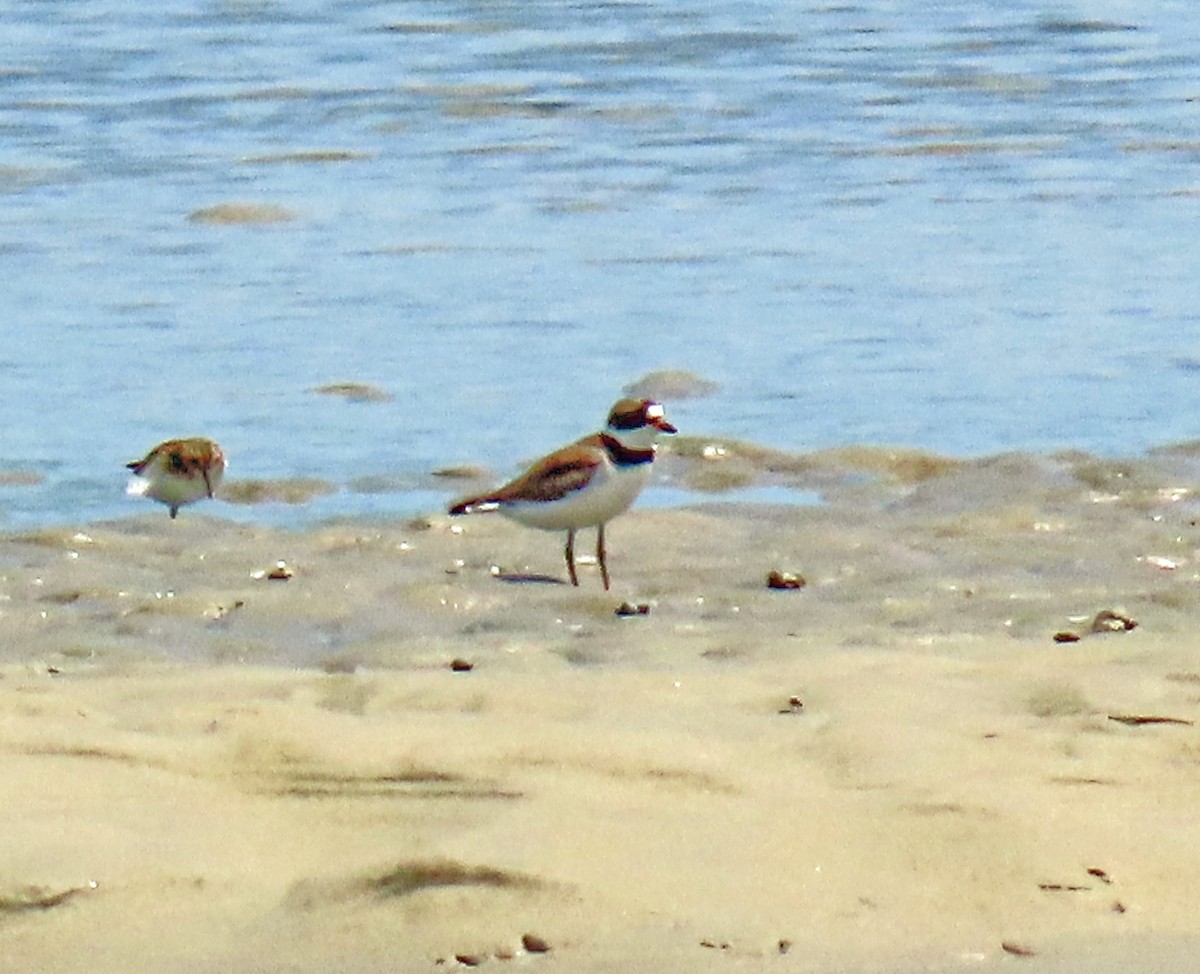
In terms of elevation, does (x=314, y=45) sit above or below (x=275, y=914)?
below

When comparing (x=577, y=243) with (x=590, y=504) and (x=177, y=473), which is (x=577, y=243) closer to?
(x=177, y=473)

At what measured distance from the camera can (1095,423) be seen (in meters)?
10.7

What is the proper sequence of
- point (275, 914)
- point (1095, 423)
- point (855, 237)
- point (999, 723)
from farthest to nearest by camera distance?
point (855, 237) < point (1095, 423) < point (999, 723) < point (275, 914)

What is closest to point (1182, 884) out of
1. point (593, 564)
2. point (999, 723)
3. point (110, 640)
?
point (999, 723)

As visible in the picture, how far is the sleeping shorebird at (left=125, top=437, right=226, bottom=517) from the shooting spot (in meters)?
9.27

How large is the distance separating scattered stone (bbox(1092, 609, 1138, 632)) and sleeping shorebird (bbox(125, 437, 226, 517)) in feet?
10.7

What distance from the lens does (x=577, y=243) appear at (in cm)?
1441

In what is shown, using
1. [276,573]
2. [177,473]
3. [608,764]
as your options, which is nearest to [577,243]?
[177,473]

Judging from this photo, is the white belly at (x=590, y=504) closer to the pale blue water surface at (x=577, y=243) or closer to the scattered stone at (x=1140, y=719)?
the pale blue water surface at (x=577, y=243)

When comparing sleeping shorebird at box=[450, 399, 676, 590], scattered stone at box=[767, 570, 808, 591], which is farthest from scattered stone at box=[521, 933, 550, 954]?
sleeping shorebird at box=[450, 399, 676, 590]

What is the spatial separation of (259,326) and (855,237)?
341 cm

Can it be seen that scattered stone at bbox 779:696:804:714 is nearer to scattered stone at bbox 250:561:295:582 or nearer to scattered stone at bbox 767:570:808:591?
scattered stone at bbox 767:570:808:591

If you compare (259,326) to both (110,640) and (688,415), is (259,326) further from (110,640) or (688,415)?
(110,640)

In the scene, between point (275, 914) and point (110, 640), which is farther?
point (110, 640)
